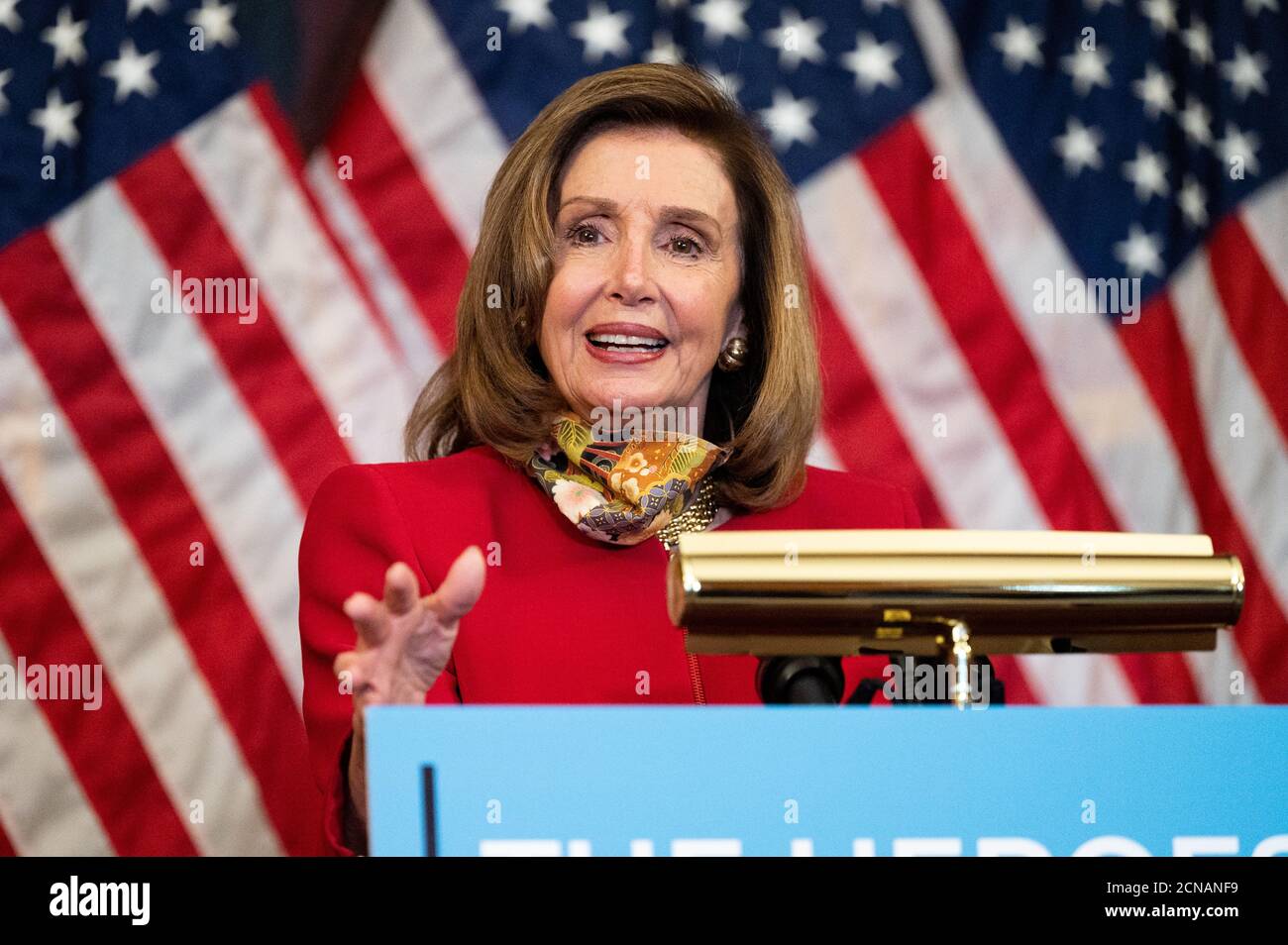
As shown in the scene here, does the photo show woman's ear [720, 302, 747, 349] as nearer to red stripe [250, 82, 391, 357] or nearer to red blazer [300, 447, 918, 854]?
red blazer [300, 447, 918, 854]

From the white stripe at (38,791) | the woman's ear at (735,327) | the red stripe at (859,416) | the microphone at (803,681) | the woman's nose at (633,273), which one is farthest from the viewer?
the red stripe at (859,416)

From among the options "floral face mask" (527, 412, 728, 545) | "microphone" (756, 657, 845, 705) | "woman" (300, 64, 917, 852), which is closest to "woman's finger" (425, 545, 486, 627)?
"microphone" (756, 657, 845, 705)

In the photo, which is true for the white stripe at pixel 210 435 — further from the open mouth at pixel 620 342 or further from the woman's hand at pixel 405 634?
the woman's hand at pixel 405 634

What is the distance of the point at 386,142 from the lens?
2.62 m

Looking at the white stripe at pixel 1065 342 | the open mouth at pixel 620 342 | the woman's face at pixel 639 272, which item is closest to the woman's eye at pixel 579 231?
the woman's face at pixel 639 272

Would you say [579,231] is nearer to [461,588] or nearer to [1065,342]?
[461,588]

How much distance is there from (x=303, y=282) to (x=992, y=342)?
1192 mm

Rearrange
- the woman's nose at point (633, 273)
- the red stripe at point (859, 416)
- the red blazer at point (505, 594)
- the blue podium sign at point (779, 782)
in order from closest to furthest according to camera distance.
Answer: the blue podium sign at point (779, 782) → the red blazer at point (505, 594) → the woman's nose at point (633, 273) → the red stripe at point (859, 416)

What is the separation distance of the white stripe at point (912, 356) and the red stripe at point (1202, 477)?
0.93ft

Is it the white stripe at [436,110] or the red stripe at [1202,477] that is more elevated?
the white stripe at [436,110]

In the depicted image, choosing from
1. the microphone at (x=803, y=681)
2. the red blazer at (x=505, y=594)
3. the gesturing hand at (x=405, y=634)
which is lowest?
the microphone at (x=803, y=681)

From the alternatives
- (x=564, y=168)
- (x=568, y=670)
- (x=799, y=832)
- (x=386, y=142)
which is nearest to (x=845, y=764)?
(x=799, y=832)

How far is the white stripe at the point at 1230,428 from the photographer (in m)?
2.71

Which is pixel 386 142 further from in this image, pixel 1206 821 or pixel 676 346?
pixel 1206 821
